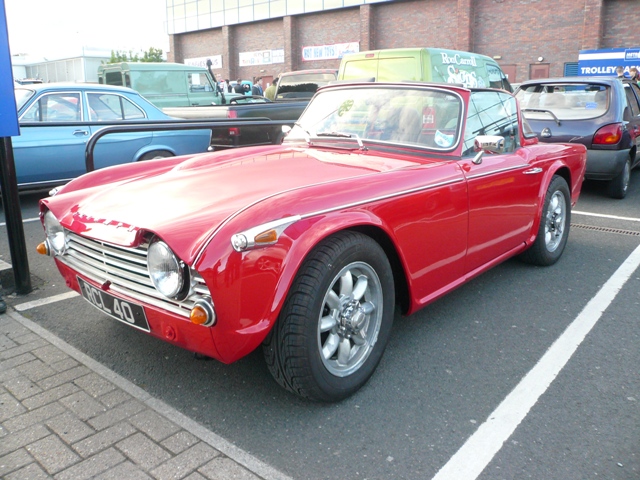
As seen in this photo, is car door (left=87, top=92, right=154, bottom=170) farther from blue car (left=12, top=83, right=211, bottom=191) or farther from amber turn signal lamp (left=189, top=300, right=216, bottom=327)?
amber turn signal lamp (left=189, top=300, right=216, bottom=327)

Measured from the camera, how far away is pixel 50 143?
23.5 feet

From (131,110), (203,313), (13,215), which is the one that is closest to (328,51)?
(131,110)

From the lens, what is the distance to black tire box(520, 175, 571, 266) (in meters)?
4.64

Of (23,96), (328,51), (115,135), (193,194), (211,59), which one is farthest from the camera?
(211,59)

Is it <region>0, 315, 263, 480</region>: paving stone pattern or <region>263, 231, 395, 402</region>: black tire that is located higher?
<region>263, 231, 395, 402</region>: black tire

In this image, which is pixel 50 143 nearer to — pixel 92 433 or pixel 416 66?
pixel 92 433

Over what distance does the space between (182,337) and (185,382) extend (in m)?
0.61

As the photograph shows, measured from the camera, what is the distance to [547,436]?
2539 millimetres

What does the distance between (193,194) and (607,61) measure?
2202 cm

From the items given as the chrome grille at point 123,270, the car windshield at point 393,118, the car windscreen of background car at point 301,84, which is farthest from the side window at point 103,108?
the car windscreen of background car at point 301,84

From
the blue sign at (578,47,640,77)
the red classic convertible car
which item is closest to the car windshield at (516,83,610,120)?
the red classic convertible car

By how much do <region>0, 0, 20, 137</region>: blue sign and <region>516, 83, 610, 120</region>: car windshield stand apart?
6.03 meters

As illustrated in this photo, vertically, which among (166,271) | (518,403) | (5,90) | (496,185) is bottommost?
(518,403)

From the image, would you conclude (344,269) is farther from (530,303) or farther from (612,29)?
(612,29)
